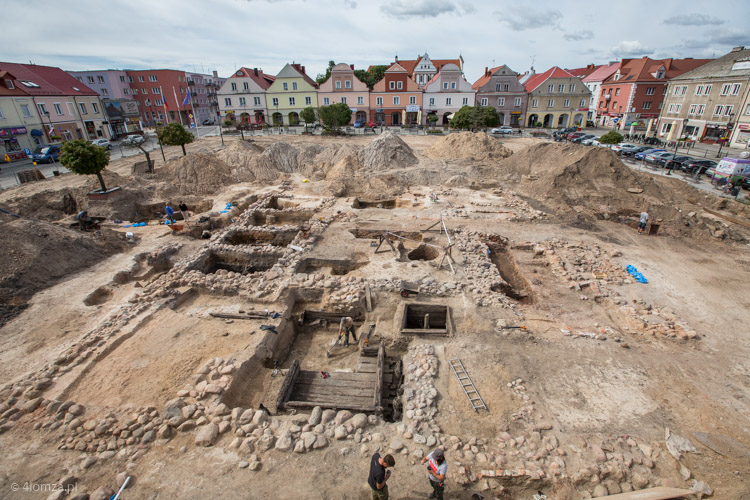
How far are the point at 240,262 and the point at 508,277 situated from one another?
509 inches

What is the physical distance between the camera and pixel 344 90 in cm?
5528

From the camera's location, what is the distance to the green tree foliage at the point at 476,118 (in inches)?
1714

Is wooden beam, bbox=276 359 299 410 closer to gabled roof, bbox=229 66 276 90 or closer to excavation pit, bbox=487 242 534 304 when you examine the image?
excavation pit, bbox=487 242 534 304

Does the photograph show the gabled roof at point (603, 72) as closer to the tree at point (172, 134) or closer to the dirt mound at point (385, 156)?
the dirt mound at point (385, 156)

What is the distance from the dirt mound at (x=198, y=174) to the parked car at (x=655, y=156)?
37913 mm

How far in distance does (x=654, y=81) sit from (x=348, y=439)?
Result: 69.2m

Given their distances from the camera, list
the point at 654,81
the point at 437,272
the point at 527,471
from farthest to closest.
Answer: the point at 654,81, the point at 437,272, the point at 527,471

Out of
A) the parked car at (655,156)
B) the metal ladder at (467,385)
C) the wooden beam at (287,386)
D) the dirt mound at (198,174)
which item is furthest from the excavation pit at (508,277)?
the parked car at (655,156)

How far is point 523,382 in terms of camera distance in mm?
9234

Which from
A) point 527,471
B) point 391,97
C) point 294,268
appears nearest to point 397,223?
point 294,268

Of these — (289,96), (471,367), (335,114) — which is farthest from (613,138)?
(289,96)

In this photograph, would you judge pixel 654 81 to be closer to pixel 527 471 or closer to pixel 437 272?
pixel 437 272

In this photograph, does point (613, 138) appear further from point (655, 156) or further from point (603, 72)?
point (603, 72)

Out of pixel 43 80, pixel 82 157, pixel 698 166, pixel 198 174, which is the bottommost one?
pixel 198 174
